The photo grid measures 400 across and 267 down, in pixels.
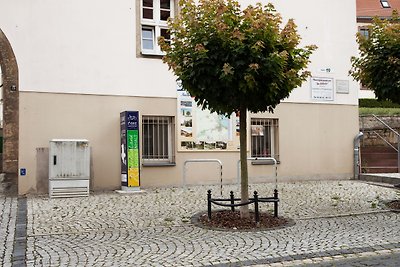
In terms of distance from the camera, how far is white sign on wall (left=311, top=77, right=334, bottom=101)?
16594 millimetres

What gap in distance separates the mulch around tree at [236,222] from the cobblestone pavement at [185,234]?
23cm

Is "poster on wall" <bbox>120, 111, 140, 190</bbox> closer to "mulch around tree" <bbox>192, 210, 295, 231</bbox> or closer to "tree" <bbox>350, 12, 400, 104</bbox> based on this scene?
"mulch around tree" <bbox>192, 210, 295, 231</bbox>

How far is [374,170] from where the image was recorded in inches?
683

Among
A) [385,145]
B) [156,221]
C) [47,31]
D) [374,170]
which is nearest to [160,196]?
[156,221]

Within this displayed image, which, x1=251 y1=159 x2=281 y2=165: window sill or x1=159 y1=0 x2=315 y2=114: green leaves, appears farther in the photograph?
x1=251 y1=159 x2=281 y2=165: window sill

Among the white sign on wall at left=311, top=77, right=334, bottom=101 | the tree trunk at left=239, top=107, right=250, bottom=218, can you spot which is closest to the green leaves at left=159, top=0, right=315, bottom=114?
the tree trunk at left=239, top=107, right=250, bottom=218

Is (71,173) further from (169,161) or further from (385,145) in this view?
(385,145)

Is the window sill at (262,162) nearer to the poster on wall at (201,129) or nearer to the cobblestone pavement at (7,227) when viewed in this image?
the poster on wall at (201,129)

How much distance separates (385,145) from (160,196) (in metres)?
10.0

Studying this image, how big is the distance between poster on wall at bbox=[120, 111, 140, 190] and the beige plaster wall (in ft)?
2.85

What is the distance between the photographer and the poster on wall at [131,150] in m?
12.9

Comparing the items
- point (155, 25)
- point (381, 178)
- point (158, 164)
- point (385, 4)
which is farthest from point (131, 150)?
point (385, 4)

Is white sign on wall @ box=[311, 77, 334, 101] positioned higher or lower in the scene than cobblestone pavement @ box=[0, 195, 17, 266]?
higher

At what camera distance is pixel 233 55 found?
826cm
